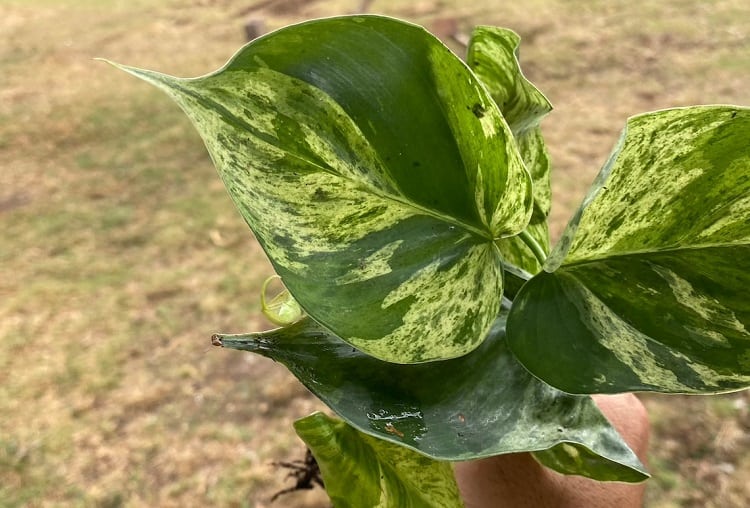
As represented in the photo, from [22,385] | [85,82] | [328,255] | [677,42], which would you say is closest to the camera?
[328,255]

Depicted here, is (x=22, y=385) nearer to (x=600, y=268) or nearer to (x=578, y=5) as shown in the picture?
(x=600, y=268)

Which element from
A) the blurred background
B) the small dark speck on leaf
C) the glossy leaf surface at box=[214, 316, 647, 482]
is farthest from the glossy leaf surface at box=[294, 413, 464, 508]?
the blurred background

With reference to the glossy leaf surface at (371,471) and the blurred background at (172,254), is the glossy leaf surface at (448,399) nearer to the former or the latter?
the glossy leaf surface at (371,471)

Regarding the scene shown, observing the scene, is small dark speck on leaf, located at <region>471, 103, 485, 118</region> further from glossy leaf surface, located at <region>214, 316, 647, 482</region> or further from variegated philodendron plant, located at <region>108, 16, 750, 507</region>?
glossy leaf surface, located at <region>214, 316, 647, 482</region>

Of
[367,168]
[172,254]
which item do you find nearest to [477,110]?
[367,168]

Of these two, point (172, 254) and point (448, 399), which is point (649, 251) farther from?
point (172, 254)

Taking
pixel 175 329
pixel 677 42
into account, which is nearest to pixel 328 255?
pixel 175 329
